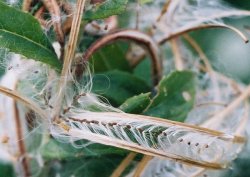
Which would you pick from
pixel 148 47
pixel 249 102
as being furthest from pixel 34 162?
pixel 249 102

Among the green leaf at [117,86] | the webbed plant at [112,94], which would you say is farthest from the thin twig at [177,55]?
the green leaf at [117,86]

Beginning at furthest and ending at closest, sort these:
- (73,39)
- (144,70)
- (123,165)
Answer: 1. (144,70)
2. (123,165)
3. (73,39)

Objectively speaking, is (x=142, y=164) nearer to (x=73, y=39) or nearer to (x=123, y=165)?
(x=123, y=165)

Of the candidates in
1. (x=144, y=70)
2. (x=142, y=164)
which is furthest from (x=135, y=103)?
(x=144, y=70)

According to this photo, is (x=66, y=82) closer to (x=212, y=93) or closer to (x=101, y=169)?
(x=101, y=169)

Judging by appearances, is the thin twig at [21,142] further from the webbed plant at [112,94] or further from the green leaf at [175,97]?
the green leaf at [175,97]

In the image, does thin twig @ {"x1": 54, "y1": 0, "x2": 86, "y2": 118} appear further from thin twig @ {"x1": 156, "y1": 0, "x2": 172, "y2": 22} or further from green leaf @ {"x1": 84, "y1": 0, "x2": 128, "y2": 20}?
thin twig @ {"x1": 156, "y1": 0, "x2": 172, "y2": 22}

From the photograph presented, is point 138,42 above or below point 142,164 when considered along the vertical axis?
above

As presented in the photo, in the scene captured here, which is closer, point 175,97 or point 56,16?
point 56,16
